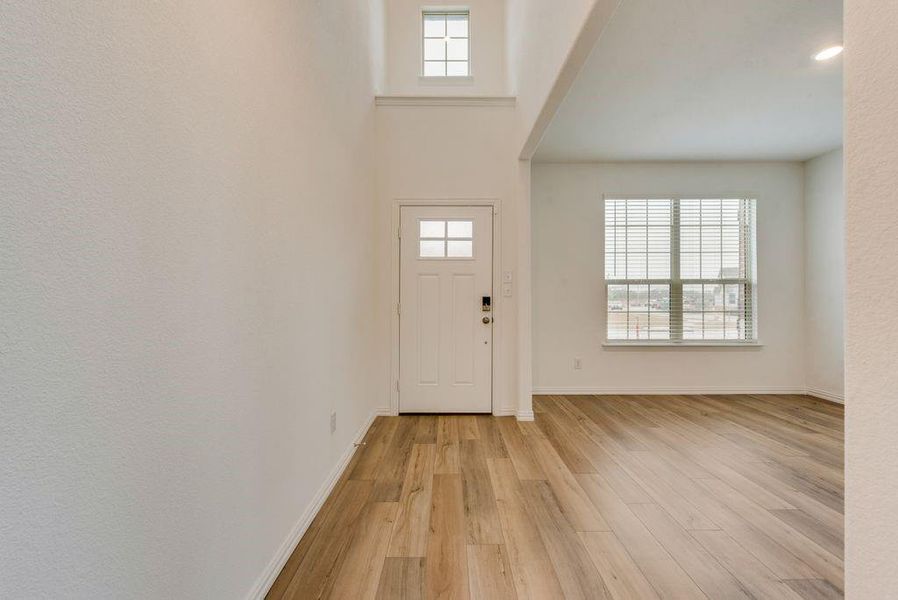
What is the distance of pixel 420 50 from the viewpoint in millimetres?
4531

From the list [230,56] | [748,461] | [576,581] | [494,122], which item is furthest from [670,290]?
[230,56]

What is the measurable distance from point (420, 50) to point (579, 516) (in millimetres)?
4992

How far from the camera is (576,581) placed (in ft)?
4.74

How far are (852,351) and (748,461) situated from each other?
264 centimetres

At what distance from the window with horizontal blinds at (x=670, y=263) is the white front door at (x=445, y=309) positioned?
1.78m

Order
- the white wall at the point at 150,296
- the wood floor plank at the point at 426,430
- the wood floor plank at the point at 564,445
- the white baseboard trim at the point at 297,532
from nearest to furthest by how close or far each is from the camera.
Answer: the white wall at the point at 150,296
the white baseboard trim at the point at 297,532
the wood floor plank at the point at 564,445
the wood floor plank at the point at 426,430

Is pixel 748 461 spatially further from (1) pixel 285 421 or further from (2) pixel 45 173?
(2) pixel 45 173

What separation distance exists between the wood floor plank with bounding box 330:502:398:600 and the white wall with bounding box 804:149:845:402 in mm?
4830

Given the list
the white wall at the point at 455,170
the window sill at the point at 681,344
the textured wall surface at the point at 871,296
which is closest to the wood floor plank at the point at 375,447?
the white wall at the point at 455,170

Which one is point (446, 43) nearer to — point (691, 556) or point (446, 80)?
point (446, 80)

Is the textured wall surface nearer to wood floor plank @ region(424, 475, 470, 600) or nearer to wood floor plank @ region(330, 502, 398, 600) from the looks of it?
wood floor plank @ region(424, 475, 470, 600)

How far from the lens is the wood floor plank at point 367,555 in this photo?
54.6 inches

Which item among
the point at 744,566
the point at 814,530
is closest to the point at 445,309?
the point at 744,566

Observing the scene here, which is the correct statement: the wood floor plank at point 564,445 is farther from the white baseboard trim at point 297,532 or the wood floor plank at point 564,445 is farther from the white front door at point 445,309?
the white baseboard trim at point 297,532
